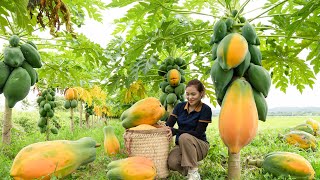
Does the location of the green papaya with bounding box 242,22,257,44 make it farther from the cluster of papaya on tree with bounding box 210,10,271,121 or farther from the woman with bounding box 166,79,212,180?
the woman with bounding box 166,79,212,180

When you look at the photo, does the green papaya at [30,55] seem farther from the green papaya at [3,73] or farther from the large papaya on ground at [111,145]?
the large papaya on ground at [111,145]

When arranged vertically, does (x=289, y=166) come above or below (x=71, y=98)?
above

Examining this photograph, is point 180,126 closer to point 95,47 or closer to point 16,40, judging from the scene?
point 95,47

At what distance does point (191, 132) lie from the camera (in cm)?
317

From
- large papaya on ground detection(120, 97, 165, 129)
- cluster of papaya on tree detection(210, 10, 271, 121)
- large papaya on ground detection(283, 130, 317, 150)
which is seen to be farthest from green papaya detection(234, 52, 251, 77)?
large papaya on ground detection(283, 130, 317, 150)

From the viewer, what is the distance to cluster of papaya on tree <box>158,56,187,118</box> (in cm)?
380

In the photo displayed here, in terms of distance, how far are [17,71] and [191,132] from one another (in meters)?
1.63

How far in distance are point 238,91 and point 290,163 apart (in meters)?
1.07

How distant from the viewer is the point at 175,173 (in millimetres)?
3369

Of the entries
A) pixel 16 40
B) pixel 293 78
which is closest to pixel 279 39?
pixel 293 78

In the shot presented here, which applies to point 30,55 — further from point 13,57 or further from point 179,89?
point 179,89

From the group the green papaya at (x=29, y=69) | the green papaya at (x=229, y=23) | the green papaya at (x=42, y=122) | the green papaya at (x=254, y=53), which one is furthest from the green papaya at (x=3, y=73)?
the green papaya at (x=42, y=122)

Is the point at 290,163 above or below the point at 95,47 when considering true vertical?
below

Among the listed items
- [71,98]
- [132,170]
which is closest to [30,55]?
[132,170]
